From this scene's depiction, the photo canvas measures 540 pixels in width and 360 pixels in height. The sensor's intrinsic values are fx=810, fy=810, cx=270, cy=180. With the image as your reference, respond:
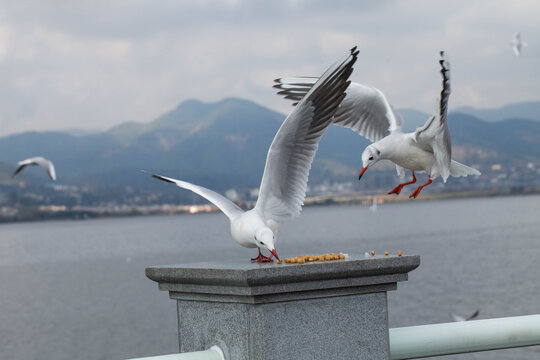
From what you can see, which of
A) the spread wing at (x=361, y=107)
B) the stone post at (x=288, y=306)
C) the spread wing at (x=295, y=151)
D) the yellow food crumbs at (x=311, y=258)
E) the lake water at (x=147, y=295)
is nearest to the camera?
the stone post at (x=288, y=306)

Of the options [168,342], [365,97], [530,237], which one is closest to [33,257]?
[530,237]

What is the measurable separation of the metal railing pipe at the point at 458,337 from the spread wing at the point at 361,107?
160cm

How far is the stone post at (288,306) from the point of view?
3332mm

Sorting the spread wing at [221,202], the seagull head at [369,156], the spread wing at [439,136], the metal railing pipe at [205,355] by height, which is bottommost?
the metal railing pipe at [205,355]

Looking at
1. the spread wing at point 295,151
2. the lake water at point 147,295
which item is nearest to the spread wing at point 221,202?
the spread wing at point 295,151

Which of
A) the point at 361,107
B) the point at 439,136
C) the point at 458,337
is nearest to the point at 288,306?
the point at 458,337

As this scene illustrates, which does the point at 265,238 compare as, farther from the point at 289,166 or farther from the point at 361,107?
the point at 361,107

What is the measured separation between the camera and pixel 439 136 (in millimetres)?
4289

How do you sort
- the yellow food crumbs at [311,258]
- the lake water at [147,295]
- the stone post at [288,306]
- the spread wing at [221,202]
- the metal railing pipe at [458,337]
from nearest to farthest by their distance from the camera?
the stone post at [288,306]
the yellow food crumbs at [311,258]
the metal railing pipe at [458,337]
the spread wing at [221,202]
the lake water at [147,295]

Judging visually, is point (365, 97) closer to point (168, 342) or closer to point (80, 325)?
point (168, 342)

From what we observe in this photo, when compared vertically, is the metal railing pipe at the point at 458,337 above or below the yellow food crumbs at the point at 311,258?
below

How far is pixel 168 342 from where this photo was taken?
36.6 m

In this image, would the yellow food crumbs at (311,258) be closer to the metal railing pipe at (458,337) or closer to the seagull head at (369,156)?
the metal railing pipe at (458,337)

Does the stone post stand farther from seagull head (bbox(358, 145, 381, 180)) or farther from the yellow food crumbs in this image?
seagull head (bbox(358, 145, 381, 180))
